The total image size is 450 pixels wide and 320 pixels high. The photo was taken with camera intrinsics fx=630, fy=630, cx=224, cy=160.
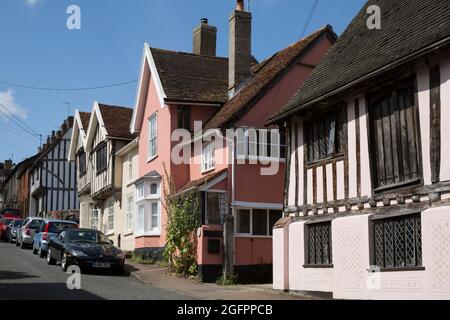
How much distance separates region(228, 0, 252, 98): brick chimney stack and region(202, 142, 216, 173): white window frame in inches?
116

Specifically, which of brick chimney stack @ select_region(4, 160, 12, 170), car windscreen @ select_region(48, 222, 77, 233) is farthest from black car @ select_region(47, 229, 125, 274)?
brick chimney stack @ select_region(4, 160, 12, 170)

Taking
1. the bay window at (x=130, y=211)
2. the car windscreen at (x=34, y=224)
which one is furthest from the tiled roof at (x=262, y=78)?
the car windscreen at (x=34, y=224)

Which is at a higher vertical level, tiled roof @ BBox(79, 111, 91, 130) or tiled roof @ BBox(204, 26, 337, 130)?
tiled roof @ BBox(79, 111, 91, 130)

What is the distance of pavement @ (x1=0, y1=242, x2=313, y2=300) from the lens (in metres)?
14.3

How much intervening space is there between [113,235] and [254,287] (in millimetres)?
16663

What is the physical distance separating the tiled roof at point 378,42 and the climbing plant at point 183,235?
5027 mm

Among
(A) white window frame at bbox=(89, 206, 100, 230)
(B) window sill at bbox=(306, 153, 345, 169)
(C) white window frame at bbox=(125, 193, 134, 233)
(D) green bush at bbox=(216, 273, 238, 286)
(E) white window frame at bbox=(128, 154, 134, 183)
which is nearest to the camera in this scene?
(B) window sill at bbox=(306, 153, 345, 169)

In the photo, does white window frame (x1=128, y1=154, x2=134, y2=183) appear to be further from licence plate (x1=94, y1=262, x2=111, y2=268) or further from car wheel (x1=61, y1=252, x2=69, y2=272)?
licence plate (x1=94, y1=262, x2=111, y2=268)

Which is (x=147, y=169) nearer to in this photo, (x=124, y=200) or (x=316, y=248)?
(x=124, y=200)

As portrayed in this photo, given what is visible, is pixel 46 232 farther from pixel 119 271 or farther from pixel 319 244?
pixel 319 244

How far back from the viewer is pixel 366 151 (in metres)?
14.7

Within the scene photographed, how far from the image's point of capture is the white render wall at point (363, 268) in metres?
12.1

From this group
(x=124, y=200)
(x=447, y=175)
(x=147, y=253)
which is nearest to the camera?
(x=447, y=175)
